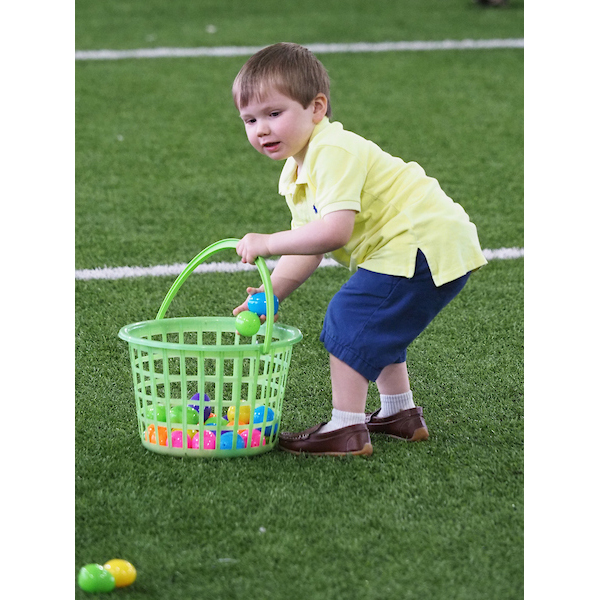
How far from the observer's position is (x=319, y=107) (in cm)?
238

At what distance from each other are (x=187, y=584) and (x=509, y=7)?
8.35 m

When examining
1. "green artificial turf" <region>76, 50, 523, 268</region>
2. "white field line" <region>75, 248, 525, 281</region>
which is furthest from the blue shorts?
"green artificial turf" <region>76, 50, 523, 268</region>

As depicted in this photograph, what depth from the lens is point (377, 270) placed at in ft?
7.80

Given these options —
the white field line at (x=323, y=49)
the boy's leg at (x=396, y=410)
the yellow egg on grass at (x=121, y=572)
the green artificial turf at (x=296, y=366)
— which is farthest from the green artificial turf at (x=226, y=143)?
the yellow egg on grass at (x=121, y=572)

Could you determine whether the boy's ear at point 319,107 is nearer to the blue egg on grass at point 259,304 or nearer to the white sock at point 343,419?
the blue egg on grass at point 259,304

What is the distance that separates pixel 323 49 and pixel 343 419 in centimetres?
569

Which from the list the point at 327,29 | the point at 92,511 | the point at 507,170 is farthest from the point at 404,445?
the point at 327,29

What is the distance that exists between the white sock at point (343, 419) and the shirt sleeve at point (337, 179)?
52 cm

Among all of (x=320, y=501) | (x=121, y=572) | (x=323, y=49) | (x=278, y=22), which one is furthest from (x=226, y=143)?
(x=121, y=572)

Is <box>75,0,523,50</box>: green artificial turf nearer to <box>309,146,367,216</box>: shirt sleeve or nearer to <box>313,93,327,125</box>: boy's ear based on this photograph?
<box>313,93,327,125</box>: boy's ear

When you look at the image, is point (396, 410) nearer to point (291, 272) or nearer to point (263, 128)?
point (291, 272)

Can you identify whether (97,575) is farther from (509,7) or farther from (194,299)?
(509,7)

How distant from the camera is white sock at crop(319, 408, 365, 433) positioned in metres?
2.40

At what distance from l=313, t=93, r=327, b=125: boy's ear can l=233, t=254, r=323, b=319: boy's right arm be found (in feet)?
1.24
